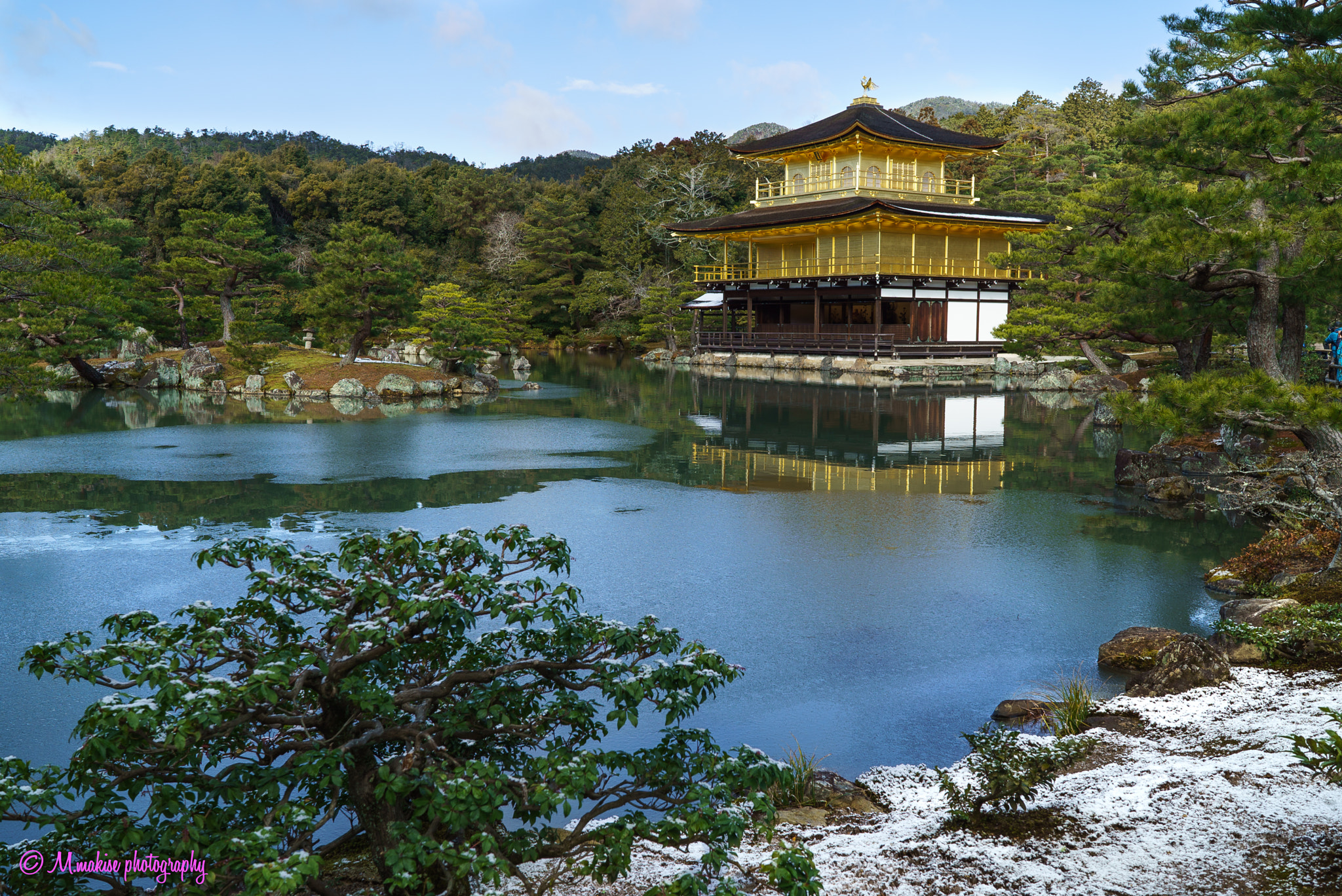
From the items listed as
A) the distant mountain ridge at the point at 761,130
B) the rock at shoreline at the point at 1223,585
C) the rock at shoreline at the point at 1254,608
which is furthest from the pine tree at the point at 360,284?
the distant mountain ridge at the point at 761,130

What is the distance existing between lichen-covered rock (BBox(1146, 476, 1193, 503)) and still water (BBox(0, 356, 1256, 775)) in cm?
53

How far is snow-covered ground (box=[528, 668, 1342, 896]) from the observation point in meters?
3.54

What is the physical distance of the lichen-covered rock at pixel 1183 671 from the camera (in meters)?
5.74

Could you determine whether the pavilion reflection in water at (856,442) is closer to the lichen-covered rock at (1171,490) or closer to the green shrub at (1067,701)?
the lichen-covered rock at (1171,490)

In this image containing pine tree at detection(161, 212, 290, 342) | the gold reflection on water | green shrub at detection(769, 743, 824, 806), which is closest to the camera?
green shrub at detection(769, 743, 824, 806)

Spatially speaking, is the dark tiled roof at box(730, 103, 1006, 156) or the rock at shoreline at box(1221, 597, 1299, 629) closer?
the rock at shoreline at box(1221, 597, 1299, 629)

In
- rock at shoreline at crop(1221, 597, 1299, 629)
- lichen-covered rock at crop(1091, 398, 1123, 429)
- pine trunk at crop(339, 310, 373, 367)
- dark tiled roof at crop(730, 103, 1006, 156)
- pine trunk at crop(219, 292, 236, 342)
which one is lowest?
rock at shoreline at crop(1221, 597, 1299, 629)

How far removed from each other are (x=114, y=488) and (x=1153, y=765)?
1227 cm

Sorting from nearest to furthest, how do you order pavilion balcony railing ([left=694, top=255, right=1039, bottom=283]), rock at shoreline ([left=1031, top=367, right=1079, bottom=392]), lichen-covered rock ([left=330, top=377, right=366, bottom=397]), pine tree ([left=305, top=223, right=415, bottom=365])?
1. lichen-covered rock ([left=330, top=377, right=366, bottom=397])
2. pine tree ([left=305, top=223, right=415, bottom=365])
3. rock at shoreline ([left=1031, top=367, right=1079, bottom=392])
4. pavilion balcony railing ([left=694, top=255, right=1039, bottom=283])

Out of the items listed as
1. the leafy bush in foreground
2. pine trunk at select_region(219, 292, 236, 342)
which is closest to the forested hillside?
pine trunk at select_region(219, 292, 236, 342)

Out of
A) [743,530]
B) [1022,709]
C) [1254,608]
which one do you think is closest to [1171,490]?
[1254,608]

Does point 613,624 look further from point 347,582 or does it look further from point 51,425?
point 51,425

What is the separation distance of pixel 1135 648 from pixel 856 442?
33.8 ft

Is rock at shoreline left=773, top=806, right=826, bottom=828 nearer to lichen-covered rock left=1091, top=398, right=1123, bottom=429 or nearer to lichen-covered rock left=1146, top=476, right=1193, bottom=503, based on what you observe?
lichen-covered rock left=1146, top=476, right=1193, bottom=503
